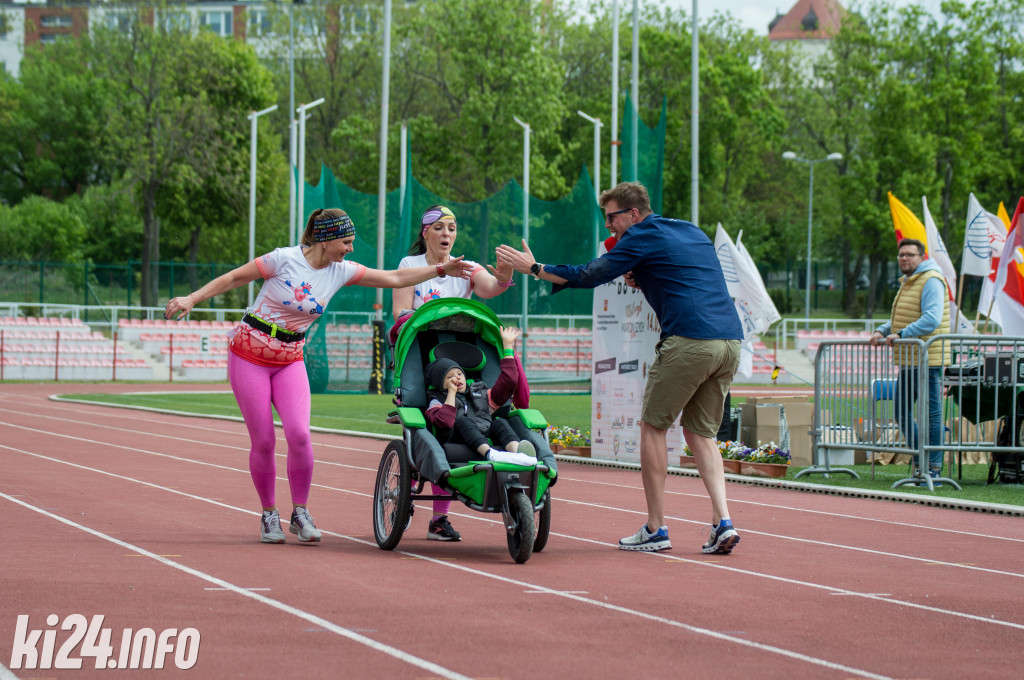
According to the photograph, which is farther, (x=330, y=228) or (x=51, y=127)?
(x=51, y=127)

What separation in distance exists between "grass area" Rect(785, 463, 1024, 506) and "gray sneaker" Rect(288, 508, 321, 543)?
221 inches

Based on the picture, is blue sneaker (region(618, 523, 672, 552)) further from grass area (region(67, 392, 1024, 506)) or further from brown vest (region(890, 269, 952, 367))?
brown vest (region(890, 269, 952, 367))

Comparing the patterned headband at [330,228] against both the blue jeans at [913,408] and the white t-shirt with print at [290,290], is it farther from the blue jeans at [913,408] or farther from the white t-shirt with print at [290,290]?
the blue jeans at [913,408]

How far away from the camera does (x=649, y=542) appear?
8.00 metres

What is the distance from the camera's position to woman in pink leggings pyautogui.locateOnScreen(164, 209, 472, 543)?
786 cm

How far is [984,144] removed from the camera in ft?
199

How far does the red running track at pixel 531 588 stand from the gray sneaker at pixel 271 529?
0.11 meters

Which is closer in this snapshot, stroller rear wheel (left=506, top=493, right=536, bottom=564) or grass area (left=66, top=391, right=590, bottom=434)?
stroller rear wheel (left=506, top=493, right=536, bottom=564)

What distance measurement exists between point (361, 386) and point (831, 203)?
42131mm

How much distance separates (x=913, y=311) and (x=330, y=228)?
6595mm

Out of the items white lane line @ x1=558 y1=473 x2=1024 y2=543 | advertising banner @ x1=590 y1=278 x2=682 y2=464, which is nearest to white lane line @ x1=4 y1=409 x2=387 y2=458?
white lane line @ x1=558 y1=473 x2=1024 y2=543

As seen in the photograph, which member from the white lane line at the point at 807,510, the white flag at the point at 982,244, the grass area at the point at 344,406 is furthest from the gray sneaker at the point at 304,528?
the white flag at the point at 982,244

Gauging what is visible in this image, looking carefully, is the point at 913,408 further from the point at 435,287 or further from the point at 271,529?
the point at 271,529

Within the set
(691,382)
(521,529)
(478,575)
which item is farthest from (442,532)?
(691,382)
